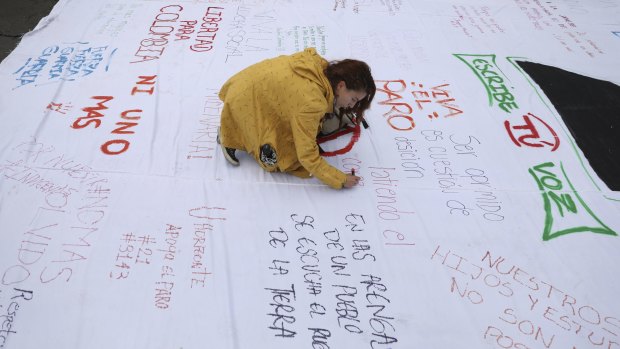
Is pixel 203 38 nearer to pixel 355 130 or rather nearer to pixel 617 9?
pixel 355 130

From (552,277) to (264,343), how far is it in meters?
1.11

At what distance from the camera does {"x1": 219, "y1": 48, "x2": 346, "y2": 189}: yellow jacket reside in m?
1.66

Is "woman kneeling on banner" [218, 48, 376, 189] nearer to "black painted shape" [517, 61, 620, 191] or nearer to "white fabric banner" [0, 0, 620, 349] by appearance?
"white fabric banner" [0, 0, 620, 349]

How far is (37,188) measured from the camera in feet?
5.86

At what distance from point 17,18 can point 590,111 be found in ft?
12.8

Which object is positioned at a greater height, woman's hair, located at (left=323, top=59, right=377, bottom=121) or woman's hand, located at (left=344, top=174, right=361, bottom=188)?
woman's hair, located at (left=323, top=59, right=377, bottom=121)

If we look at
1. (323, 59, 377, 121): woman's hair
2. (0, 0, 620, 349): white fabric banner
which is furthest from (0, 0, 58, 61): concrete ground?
(323, 59, 377, 121): woman's hair

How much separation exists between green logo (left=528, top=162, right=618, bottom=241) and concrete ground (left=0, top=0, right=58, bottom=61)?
325cm

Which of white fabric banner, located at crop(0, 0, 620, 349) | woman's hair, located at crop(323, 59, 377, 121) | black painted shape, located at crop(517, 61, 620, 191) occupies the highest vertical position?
woman's hair, located at crop(323, 59, 377, 121)

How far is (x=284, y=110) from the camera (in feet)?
5.66

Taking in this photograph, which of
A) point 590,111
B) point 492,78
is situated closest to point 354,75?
point 492,78

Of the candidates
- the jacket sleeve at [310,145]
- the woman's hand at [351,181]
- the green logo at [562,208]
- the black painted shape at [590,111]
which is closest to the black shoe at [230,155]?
the jacket sleeve at [310,145]

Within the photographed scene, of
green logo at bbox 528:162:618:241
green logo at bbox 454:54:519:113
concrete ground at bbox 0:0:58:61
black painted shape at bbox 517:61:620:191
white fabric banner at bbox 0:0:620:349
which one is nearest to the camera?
white fabric banner at bbox 0:0:620:349

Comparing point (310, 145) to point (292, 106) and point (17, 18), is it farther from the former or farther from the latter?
point (17, 18)
